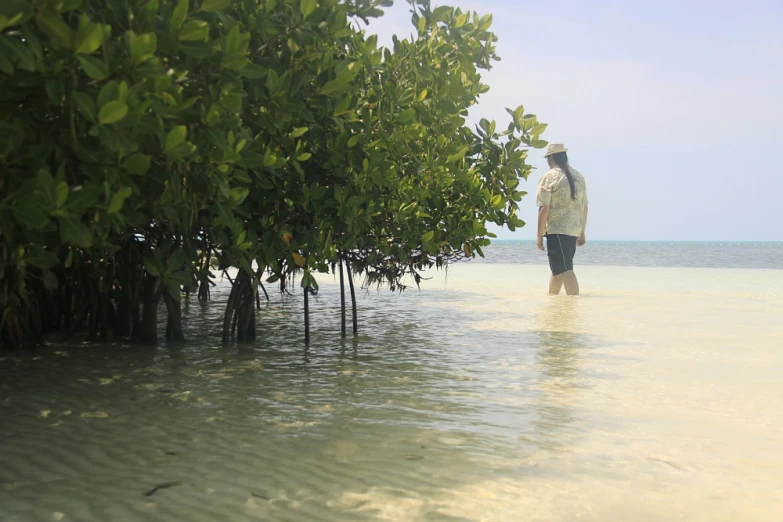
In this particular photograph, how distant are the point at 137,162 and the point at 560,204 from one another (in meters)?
7.30

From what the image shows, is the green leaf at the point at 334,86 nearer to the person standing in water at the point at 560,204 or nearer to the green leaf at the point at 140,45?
the green leaf at the point at 140,45

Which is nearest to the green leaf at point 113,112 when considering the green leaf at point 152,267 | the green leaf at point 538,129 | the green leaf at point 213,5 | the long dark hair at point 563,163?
the green leaf at point 213,5

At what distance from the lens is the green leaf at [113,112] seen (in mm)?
2029

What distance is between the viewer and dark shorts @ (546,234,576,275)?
910 cm

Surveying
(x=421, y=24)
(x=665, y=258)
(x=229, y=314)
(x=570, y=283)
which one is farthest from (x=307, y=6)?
(x=665, y=258)

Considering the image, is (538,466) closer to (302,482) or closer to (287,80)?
(302,482)

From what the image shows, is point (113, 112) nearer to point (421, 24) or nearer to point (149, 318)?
point (421, 24)

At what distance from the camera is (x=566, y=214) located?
29.7 feet

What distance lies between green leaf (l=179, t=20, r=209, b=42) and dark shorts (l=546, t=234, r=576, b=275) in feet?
23.7

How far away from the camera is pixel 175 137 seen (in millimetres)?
2293

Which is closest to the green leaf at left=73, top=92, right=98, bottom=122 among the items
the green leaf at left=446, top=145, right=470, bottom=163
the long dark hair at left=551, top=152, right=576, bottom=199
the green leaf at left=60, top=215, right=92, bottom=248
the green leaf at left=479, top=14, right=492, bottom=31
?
the green leaf at left=60, top=215, right=92, bottom=248

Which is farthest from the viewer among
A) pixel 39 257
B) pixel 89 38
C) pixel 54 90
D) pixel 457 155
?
pixel 457 155

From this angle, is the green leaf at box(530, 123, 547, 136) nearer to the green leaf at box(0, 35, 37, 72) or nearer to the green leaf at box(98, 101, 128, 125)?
the green leaf at box(98, 101, 128, 125)

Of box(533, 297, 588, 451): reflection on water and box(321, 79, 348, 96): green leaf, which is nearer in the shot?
box(533, 297, 588, 451): reflection on water
